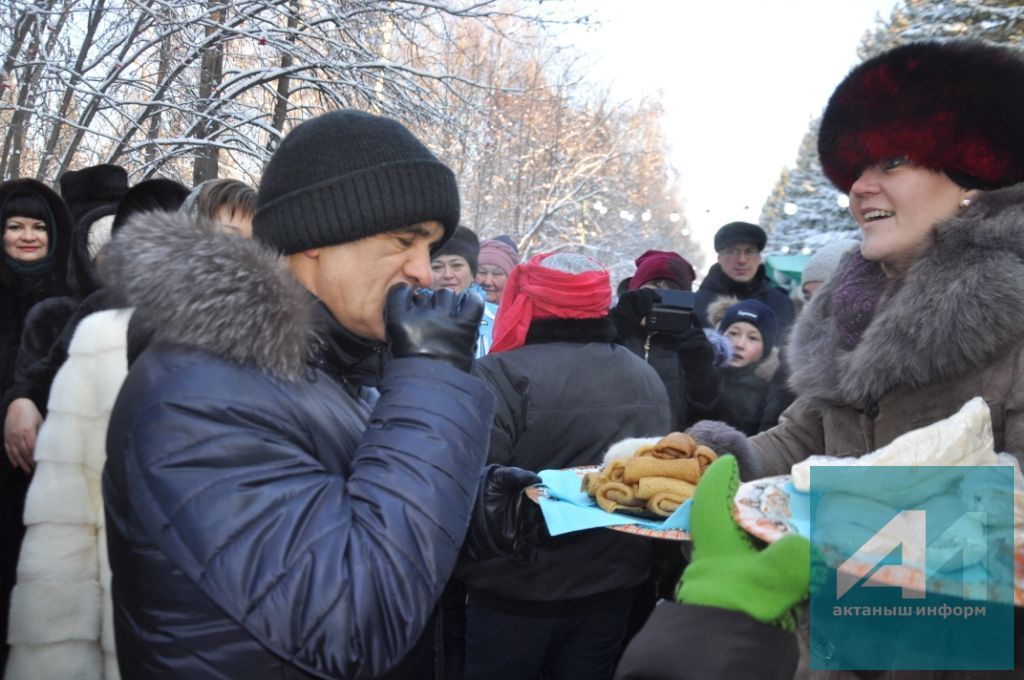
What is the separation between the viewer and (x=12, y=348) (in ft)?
14.1

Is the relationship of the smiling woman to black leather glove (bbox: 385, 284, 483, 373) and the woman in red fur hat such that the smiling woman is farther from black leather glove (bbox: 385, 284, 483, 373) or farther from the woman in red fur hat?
black leather glove (bbox: 385, 284, 483, 373)

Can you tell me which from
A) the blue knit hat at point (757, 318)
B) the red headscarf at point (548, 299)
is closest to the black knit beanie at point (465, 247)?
the blue knit hat at point (757, 318)

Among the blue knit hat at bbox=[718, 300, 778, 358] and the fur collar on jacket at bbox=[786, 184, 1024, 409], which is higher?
the fur collar on jacket at bbox=[786, 184, 1024, 409]

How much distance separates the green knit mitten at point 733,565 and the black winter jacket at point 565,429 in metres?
1.33

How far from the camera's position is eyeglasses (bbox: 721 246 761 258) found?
6.52 metres

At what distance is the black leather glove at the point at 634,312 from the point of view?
4.66 meters

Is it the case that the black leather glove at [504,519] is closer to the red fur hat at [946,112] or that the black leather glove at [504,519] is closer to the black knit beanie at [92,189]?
the red fur hat at [946,112]

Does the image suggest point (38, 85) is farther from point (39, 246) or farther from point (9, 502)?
point (9, 502)

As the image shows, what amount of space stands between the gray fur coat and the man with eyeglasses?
14.9 ft

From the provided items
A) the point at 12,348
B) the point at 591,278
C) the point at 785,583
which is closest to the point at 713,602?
the point at 785,583

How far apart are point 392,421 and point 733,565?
0.63m

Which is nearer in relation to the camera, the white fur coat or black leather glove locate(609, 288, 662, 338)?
the white fur coat

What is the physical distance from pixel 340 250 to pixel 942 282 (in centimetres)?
131

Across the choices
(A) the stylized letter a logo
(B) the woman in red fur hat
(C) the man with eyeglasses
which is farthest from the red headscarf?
(C) the man with eyeglasses
